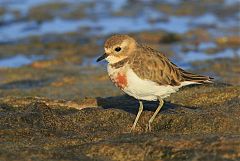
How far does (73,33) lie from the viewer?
680 inches

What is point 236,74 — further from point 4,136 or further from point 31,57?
point 4,136

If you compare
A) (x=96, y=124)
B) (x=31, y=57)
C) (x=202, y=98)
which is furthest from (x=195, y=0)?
(x=96, y=124)

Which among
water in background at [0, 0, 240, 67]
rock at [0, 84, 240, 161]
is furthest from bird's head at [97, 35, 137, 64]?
water in background at [0, 0, 240, 67]

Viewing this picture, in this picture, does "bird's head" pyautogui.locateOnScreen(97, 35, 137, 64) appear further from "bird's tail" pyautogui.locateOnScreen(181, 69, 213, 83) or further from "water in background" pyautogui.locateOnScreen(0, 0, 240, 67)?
"water in background" pyautogui.locateOnScreen(0, 0, 240, 67)

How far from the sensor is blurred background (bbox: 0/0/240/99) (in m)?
12.4

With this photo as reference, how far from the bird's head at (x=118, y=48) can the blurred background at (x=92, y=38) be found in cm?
Answer: 333

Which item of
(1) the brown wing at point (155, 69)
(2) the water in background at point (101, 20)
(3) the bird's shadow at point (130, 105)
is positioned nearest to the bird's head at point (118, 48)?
(1) the brown wing at point (155, 69)

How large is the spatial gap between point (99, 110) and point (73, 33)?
9.75 m

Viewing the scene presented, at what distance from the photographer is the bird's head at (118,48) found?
729 centimetres

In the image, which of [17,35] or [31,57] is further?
[17,35]

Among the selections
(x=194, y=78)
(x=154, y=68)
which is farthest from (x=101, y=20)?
(x=154, y=68)

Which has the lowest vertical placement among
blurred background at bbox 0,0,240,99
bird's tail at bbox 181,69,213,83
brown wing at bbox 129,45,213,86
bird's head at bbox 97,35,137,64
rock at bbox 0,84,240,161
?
blurred background at bbox 0,0,240,99

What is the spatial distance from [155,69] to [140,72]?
275 millimetres

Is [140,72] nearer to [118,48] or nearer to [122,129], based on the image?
[118,48]
